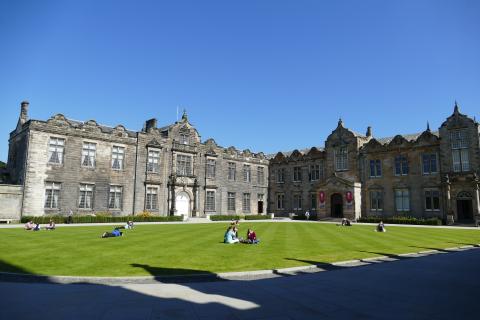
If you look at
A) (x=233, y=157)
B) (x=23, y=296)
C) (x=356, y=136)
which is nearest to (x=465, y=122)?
(x=356, y=136)

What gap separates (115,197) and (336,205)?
32.9 meters

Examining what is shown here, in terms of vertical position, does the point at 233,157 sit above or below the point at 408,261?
above

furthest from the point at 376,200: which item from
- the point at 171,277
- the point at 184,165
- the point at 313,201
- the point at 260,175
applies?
the point at 171,277

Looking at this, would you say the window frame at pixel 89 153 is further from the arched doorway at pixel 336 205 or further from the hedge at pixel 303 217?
the arched doorway at pixel 336 205

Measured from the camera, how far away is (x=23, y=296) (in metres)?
8.55

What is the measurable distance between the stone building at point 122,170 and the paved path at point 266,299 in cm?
3415

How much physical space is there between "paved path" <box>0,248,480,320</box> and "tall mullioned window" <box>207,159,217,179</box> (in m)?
44.2

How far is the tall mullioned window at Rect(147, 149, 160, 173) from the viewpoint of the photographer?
159ft

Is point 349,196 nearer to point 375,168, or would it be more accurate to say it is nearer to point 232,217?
point 375,168

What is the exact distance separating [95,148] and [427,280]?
41.5 m

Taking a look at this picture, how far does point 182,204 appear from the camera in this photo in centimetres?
5119

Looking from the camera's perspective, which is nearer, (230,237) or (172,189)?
(230,237)

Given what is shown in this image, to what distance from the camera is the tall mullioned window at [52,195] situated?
39.9m

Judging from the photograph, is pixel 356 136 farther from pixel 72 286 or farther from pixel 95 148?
pixel 72 286
